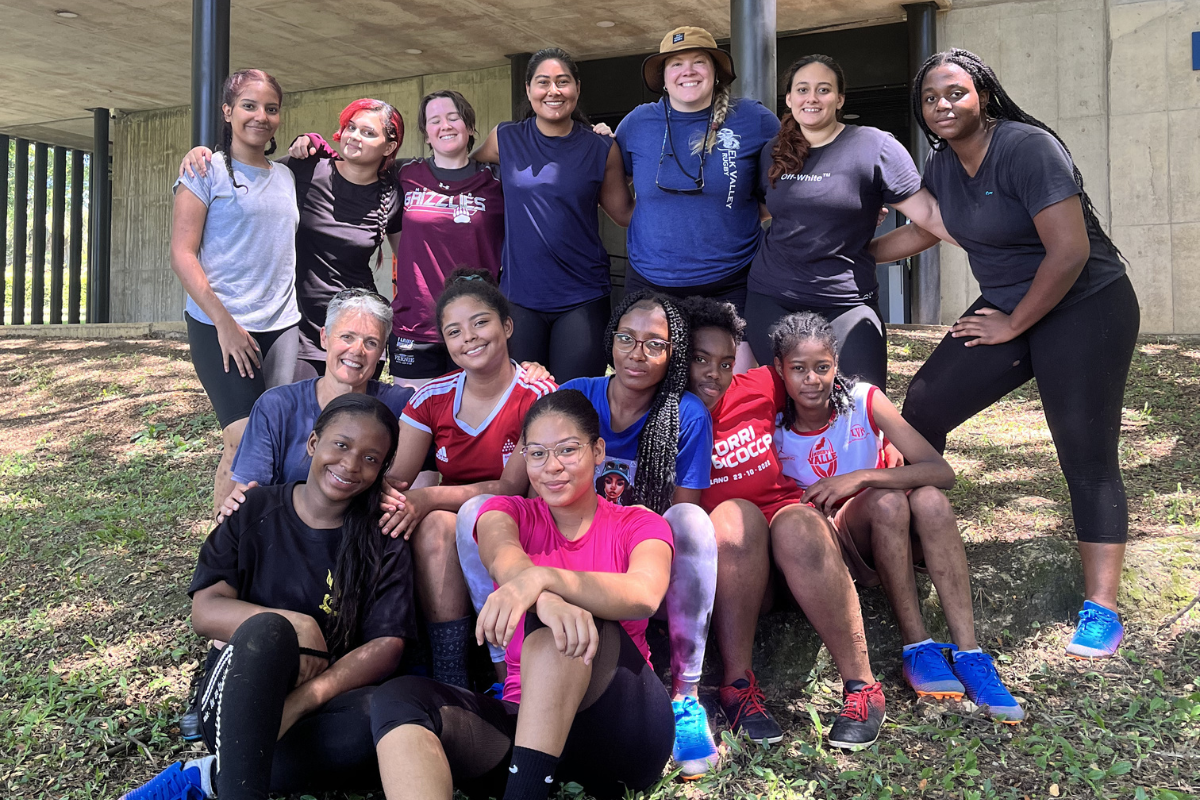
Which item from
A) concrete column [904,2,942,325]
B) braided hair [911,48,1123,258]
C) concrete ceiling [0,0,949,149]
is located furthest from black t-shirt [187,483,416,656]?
concrete ceiling [0,0,949,149]

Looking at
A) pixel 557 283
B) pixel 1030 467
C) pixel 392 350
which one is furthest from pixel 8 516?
pixel 1030 467

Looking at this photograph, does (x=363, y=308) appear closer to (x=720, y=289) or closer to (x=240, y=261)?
(x=240, y=261)

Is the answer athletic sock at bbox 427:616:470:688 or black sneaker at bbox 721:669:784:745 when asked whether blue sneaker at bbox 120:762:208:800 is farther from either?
black sneaker at bbox 721:669:784:745

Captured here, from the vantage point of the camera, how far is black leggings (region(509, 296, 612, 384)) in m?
3.80

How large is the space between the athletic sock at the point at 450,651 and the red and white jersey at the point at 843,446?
1.21m

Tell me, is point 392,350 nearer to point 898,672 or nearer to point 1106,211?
point 898,672

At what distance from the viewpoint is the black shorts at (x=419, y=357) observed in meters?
4.00

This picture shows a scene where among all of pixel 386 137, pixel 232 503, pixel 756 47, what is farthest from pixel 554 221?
pixel 756 47

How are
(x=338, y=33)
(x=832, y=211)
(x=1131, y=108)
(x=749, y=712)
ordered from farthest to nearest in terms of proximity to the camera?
(x=338, y=33), (x=1131, y=108), (x=832, y=211), (x=749, y=712)

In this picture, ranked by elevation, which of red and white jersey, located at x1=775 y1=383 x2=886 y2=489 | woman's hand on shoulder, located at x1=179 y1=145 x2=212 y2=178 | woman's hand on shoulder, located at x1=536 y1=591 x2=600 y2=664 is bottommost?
woman's hand on shoulder, located at x1=536 y1=591 x2=600 y2=664

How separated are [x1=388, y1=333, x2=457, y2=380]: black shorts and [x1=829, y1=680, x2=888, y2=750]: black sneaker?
1.99m

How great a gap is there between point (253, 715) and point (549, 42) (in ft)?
37.5

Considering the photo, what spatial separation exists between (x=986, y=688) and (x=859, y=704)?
447 mm

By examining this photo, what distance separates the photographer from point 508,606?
2.35m
